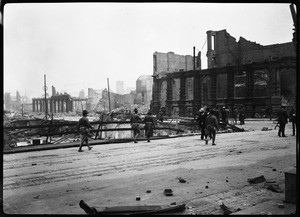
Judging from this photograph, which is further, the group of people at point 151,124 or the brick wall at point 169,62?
the brick wall at point 169,62

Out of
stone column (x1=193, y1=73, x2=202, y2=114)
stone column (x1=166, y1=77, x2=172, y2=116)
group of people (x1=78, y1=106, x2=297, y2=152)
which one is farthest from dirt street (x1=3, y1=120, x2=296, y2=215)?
stone column (x1=166, y1=77, x2=172, y2=116)

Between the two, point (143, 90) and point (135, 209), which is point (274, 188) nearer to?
point (135, 209)

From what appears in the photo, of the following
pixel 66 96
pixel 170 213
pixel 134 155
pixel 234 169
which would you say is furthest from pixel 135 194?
pixel 66 96

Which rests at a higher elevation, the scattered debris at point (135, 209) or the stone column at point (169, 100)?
the stone column at point (169, 100)

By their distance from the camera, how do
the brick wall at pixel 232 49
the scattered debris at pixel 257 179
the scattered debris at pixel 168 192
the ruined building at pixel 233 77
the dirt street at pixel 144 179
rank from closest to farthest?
the dirt street at pixel 144 179, the scattered debris at pixel 168 192, the scattered debris at pixel 257 179, the ruined building at pixel 233 77, the brick wall at pixel 232 49

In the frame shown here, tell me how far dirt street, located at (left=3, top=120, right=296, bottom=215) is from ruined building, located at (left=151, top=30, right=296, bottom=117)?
2286cm

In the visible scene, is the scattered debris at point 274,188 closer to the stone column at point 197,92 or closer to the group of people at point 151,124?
the group of people at point 151,124

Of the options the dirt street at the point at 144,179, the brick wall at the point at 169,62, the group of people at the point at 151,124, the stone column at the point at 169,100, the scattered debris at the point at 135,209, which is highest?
the brick wall at the point at 169,62

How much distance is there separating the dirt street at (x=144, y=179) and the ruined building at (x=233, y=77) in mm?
22856

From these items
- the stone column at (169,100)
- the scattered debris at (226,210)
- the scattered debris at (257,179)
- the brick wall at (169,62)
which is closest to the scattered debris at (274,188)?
the scattered debris at (257,179)

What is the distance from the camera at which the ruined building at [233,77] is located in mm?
30469

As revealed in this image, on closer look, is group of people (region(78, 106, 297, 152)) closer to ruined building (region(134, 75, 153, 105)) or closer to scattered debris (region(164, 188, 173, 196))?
scattered debris (region(164, 188, 173, 196))

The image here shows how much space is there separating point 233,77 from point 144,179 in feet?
98.9

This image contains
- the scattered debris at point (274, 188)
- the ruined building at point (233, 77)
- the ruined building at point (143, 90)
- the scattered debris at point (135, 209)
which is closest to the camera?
the scattered debris at point (135, 209)
